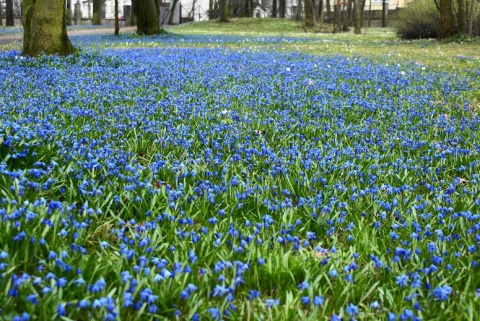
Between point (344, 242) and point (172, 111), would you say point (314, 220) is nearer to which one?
point (344, 242)

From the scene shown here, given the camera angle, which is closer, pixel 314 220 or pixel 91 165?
pixel 314 220

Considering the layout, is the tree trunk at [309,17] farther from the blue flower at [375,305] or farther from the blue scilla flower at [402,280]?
the blue flower at [375,305]

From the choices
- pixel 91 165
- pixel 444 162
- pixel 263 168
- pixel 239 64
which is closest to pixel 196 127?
pixel 263 168

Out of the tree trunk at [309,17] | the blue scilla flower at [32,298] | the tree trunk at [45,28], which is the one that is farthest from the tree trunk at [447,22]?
the blue scilla flower at [32,298]

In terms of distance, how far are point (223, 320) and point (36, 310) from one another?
70 cm

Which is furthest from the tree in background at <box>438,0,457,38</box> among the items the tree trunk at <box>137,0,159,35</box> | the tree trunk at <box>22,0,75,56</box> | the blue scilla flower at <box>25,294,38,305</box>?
the blue scilla flower at <box>25,294,38,305</box>

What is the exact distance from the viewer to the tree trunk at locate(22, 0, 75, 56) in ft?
38.7

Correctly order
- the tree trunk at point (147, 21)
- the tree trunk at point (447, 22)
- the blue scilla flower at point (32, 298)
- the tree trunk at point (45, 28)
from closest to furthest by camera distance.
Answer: the blue scilla flower at point (32, 298) < the tree trunk at point (45, 28) < the tree trunk at point (447, 22) < the tree trunk at point (147, 21)

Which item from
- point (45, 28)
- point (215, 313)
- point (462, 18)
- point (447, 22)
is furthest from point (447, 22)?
point (215, 313)

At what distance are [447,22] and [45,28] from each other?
18.3m

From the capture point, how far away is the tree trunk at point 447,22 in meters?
23.4

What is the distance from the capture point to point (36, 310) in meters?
1.99

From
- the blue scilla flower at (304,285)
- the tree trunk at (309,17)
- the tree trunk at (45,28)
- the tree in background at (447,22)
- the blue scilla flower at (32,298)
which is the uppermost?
the tree trunk at (309,17)

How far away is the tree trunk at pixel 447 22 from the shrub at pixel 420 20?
14.2 feet
